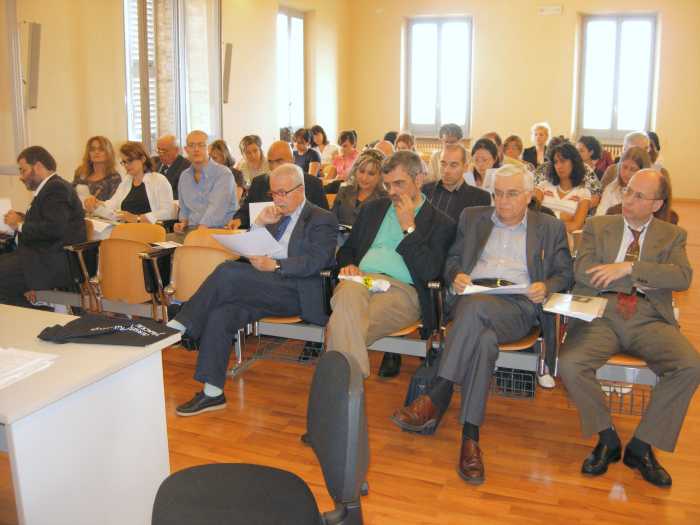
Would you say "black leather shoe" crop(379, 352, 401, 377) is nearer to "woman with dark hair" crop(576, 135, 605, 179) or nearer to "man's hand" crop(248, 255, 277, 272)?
"man's hand" crop(248, 255, 277, 272)

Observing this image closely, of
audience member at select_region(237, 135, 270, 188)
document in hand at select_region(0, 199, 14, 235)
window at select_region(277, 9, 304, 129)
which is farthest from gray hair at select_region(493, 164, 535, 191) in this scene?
window at select_region(277, 9, 304, 129)

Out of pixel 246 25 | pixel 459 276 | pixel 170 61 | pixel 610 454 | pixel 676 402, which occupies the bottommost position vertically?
pixel 610 454

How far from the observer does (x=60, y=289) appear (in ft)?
14.8

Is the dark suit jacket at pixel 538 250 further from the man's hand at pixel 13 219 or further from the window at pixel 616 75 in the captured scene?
the window at pixel 616 75

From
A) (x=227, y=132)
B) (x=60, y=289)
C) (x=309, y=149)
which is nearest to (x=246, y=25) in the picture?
(x=227, y=132)

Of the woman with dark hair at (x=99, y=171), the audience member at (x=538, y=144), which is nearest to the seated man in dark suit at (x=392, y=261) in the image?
the woman with dark hair at (x=99, y=171)

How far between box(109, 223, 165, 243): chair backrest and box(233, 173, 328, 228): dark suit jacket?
3.26ft

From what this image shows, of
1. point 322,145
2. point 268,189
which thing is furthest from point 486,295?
point 322,145

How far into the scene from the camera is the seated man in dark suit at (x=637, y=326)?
2857 mm

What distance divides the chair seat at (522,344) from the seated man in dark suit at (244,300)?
0.95 metres

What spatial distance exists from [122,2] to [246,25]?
9.88 feet

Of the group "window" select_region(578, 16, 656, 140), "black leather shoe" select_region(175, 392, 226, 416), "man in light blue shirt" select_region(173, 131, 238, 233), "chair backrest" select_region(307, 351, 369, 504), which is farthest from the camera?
"window" select_region(578, 16, 656, 140)

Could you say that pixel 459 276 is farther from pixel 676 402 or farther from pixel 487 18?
pixel 487 18

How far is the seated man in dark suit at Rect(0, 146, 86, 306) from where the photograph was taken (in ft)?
14.4
